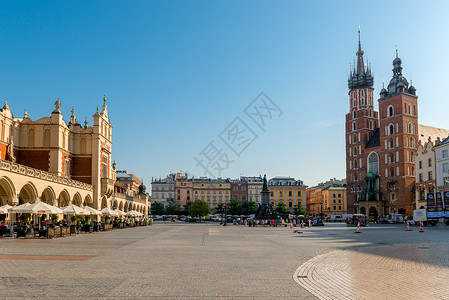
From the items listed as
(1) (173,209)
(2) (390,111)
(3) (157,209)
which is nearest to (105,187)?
(1) (173,209)

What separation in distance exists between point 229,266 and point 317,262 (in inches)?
136

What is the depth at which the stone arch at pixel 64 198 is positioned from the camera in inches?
1695

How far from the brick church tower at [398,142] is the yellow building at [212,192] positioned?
49.7 meters

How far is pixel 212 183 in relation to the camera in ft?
430

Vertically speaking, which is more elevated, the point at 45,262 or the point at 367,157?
the point at 367,157

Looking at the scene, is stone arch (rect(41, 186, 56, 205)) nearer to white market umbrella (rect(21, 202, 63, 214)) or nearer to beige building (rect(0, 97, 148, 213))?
beige building (rect(0, 97, 148, 213))

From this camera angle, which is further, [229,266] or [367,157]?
[367,157]

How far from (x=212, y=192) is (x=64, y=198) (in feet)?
283

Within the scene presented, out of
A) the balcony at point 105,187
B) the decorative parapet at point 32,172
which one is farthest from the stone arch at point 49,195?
the balcony at point 105,187

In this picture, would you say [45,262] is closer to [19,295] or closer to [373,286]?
[19,295]

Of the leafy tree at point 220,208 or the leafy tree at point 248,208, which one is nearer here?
the leafy tree at point 248,208

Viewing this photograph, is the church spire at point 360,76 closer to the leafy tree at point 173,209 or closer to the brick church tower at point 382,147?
the brick church tower at point 382,147

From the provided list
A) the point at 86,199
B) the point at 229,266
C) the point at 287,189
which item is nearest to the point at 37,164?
the point at 86,199

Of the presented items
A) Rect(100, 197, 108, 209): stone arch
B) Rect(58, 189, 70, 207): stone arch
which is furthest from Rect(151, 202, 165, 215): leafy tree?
Rect(58, 189, 70, 207): stone arch
